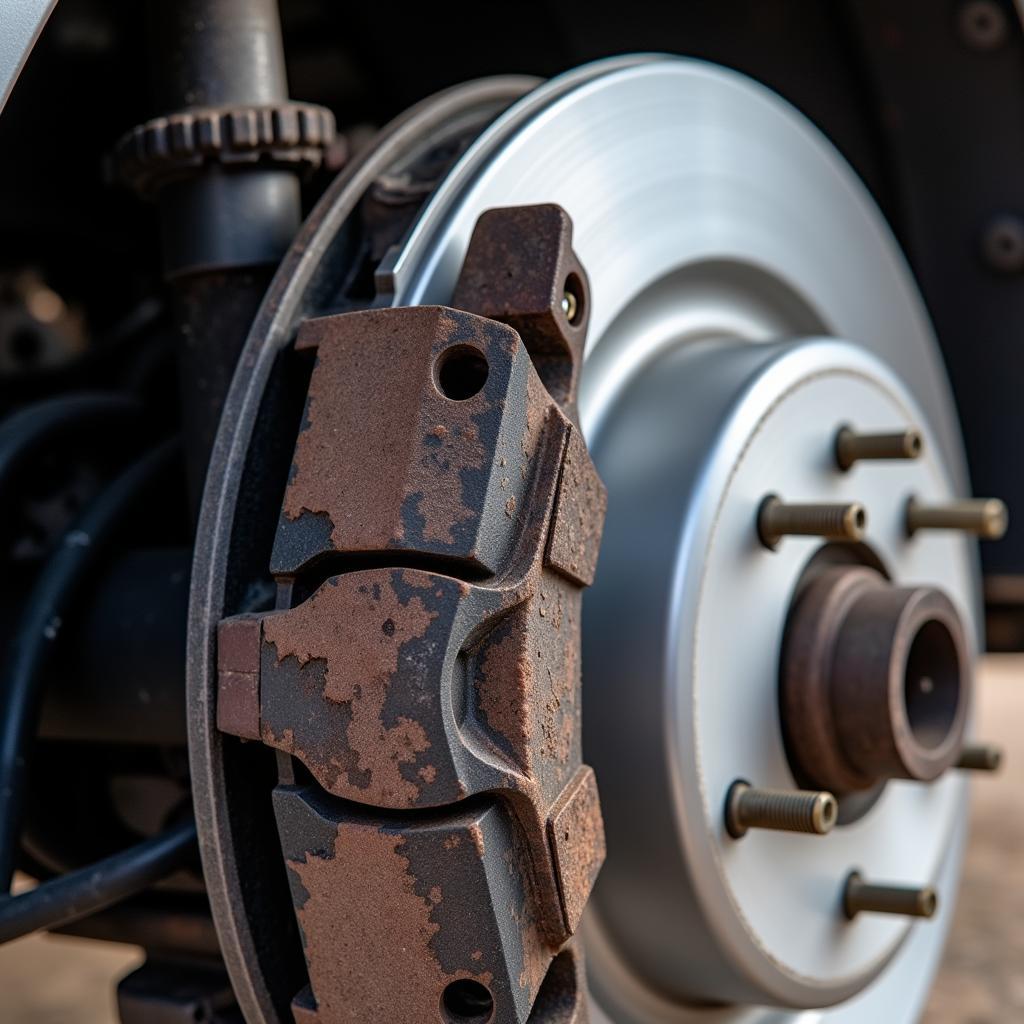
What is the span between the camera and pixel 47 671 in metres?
0.74

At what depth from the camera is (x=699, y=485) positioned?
2.37ft

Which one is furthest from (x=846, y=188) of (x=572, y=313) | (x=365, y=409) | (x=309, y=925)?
(x=309, y=925)

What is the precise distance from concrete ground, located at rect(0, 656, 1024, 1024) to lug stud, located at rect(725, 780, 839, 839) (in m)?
0.71

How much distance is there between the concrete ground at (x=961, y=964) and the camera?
4.63 ft

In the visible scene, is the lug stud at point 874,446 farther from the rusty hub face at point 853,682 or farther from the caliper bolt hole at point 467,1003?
the caliper bolt hole at point 467,1003

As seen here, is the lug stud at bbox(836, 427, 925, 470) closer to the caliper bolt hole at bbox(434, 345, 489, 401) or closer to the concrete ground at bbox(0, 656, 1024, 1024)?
the caliper bolt hole at bbox(434, 345, 489, 401)

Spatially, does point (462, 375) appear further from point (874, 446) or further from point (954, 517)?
point (954, 517)

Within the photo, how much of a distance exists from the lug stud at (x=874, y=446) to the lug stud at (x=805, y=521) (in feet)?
0.26

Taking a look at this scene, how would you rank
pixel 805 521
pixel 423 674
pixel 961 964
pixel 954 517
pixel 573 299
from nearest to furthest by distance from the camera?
pixel 423 674 < pixel 573 299 < pixel 805 521 < pixel 954 517 < pixel 961 964

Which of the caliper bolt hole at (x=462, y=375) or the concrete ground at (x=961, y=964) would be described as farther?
the concrete ground at (x=961, y=964)

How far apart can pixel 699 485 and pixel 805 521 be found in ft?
0.24

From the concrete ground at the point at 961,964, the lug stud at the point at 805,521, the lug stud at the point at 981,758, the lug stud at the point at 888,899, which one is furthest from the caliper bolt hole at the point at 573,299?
the concrete ground at the point at 961,964

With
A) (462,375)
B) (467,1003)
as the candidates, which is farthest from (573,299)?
(467,1003)

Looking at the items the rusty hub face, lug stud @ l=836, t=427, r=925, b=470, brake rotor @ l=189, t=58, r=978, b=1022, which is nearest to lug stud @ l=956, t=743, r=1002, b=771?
brake rotor @ l=189, t=58, r=978, b=1022
